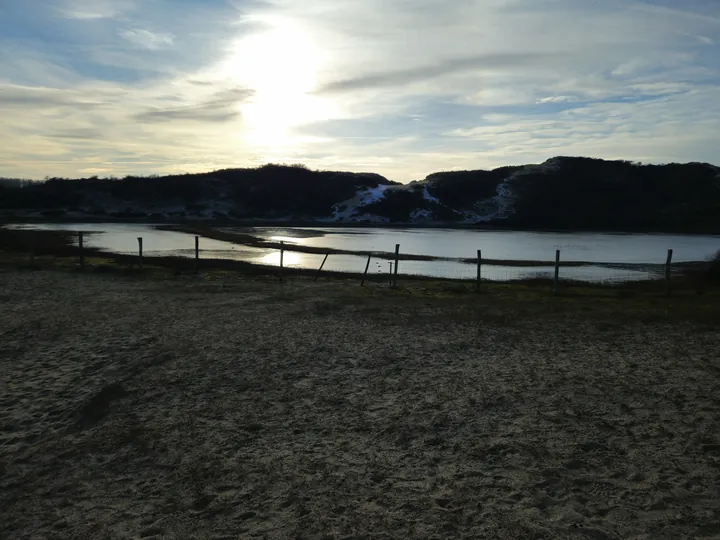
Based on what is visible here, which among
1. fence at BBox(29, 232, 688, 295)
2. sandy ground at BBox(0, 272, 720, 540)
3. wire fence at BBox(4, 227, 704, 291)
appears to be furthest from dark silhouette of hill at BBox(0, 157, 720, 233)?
sandy ground at BBox(0, 272, 720, 540)

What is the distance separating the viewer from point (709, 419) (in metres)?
7.29

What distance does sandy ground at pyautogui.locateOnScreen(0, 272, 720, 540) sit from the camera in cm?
505

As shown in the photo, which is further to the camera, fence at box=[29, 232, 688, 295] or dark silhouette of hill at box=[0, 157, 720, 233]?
dark silhouette of hill at box=[0, 157, 720, 233]

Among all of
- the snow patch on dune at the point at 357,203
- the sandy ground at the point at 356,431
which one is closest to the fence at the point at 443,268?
the sandy ground at the point at 356,431

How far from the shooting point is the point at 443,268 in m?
33.2

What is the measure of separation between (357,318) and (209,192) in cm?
12577

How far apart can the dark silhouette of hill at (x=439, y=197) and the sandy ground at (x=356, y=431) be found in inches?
3619

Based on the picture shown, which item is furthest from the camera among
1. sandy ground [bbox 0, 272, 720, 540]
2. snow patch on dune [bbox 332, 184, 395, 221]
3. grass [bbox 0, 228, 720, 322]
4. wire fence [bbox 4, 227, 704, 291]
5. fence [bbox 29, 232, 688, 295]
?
snow patch on dune [bbox 332, 184, 395, 221]

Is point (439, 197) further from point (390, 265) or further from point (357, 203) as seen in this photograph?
point (390, 265)

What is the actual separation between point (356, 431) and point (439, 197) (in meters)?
127

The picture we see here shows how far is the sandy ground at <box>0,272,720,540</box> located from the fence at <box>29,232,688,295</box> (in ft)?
39.7

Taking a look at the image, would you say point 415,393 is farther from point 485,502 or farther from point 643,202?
point 643,202

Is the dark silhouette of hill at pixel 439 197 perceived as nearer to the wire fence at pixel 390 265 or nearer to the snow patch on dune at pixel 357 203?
the snow patch on dune at pixel 357 203

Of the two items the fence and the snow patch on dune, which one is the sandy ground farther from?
the snow patch on dune
